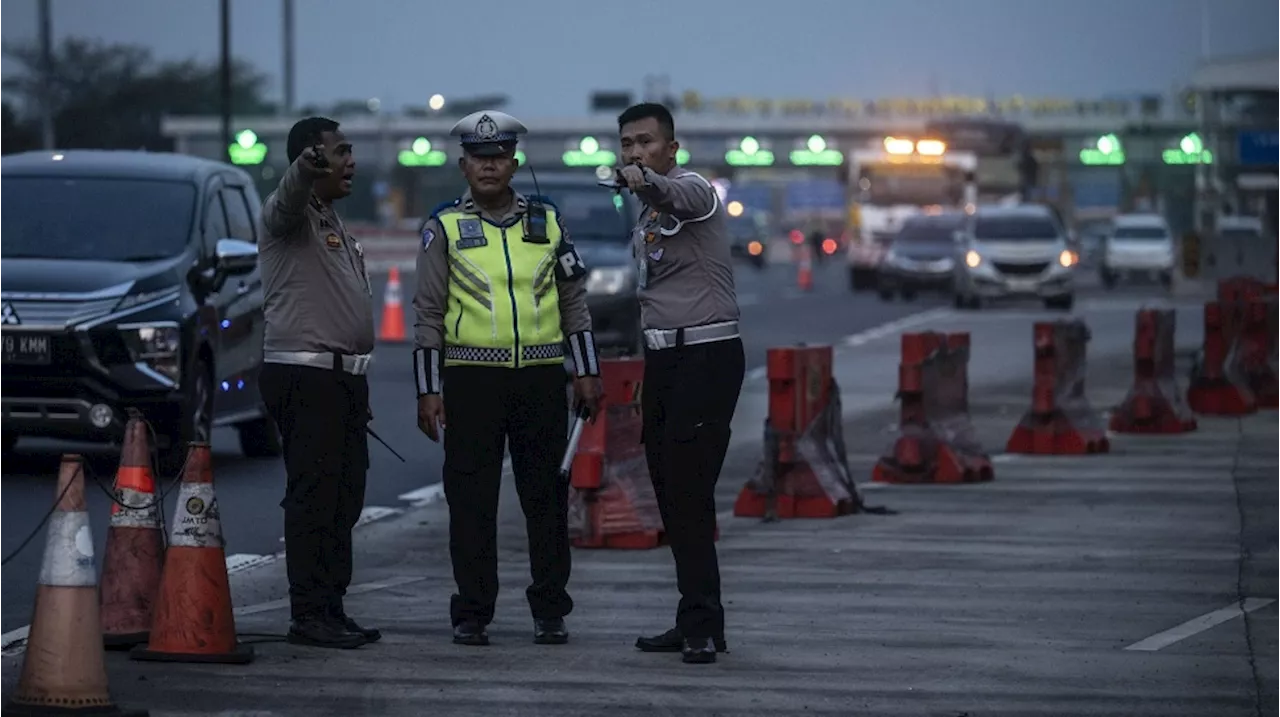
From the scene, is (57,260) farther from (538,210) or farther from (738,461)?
(538,210)

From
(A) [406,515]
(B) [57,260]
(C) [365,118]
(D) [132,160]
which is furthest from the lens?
(C) [365,118]

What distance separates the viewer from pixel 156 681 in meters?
8.31

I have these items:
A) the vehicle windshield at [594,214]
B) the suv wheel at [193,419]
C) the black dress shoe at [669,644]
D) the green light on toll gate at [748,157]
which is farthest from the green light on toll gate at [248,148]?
the green light on toll gate at [748,157]

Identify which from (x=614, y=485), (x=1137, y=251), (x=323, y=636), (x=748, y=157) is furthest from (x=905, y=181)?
(x=748, y=157)

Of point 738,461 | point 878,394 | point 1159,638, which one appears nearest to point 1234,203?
point 878,394

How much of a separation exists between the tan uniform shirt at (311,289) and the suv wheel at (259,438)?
24.8 ft

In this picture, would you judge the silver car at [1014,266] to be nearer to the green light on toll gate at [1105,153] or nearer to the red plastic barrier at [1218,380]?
the red plastic barrier at [1218,380]

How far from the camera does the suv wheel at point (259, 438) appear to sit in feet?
55.6

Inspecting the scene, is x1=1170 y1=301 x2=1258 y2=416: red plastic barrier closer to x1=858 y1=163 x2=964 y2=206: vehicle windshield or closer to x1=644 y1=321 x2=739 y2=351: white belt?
x1=644 y1=321 x2=739 y2=351: white belt

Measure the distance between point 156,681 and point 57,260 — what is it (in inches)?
293

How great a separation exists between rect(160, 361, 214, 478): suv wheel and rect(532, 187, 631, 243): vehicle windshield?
33.4 ft

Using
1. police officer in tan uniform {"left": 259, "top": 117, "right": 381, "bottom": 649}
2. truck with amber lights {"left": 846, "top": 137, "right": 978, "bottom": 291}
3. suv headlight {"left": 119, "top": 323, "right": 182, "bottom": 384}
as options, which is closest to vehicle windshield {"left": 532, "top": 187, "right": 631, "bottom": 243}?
suv headlight {"left": 119, "top": 323, "right": 182, "bottom": 384}

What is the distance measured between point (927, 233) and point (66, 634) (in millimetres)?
42548

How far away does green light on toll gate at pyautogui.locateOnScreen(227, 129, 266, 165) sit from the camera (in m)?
53.7
